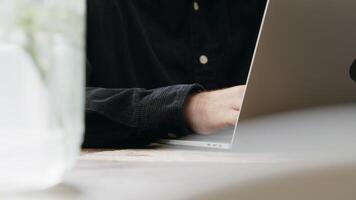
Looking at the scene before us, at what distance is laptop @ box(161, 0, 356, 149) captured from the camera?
0.60 m

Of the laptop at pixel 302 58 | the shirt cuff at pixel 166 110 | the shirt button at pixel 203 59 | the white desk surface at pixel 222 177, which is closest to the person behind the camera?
the white desk surface at pixel 222 177

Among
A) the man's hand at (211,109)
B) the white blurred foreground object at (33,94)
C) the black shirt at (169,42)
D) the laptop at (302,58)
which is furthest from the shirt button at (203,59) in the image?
the white blurred foreground object at (33,94)

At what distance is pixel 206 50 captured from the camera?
3.90 ft

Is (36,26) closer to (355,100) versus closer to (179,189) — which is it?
(179,189)

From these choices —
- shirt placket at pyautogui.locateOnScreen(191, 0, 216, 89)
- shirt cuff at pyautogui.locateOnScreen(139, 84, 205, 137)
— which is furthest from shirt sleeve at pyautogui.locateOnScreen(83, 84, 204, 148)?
shirt placket at pyautogui.locateOnScreen(191, 0, 216, 89)

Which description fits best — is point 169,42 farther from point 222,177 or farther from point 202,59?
point 222,177

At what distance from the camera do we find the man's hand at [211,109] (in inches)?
33.3

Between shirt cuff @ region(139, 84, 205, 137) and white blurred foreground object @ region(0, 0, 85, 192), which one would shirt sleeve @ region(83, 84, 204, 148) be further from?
white blurred foreground object @ region(0, 0, 85, 192)

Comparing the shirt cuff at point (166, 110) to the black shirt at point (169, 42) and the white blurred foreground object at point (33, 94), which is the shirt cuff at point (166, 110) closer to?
the black shirt at point (169, 42)

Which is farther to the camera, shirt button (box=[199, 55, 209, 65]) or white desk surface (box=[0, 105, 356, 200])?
shirt button (box=[199, 55, 209, 65])

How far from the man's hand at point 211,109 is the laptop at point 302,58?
0.19 metres

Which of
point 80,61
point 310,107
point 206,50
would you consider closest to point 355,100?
point 310,107

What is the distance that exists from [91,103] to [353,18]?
1.37ft

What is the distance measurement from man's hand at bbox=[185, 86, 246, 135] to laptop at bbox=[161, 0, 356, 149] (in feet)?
0.64
